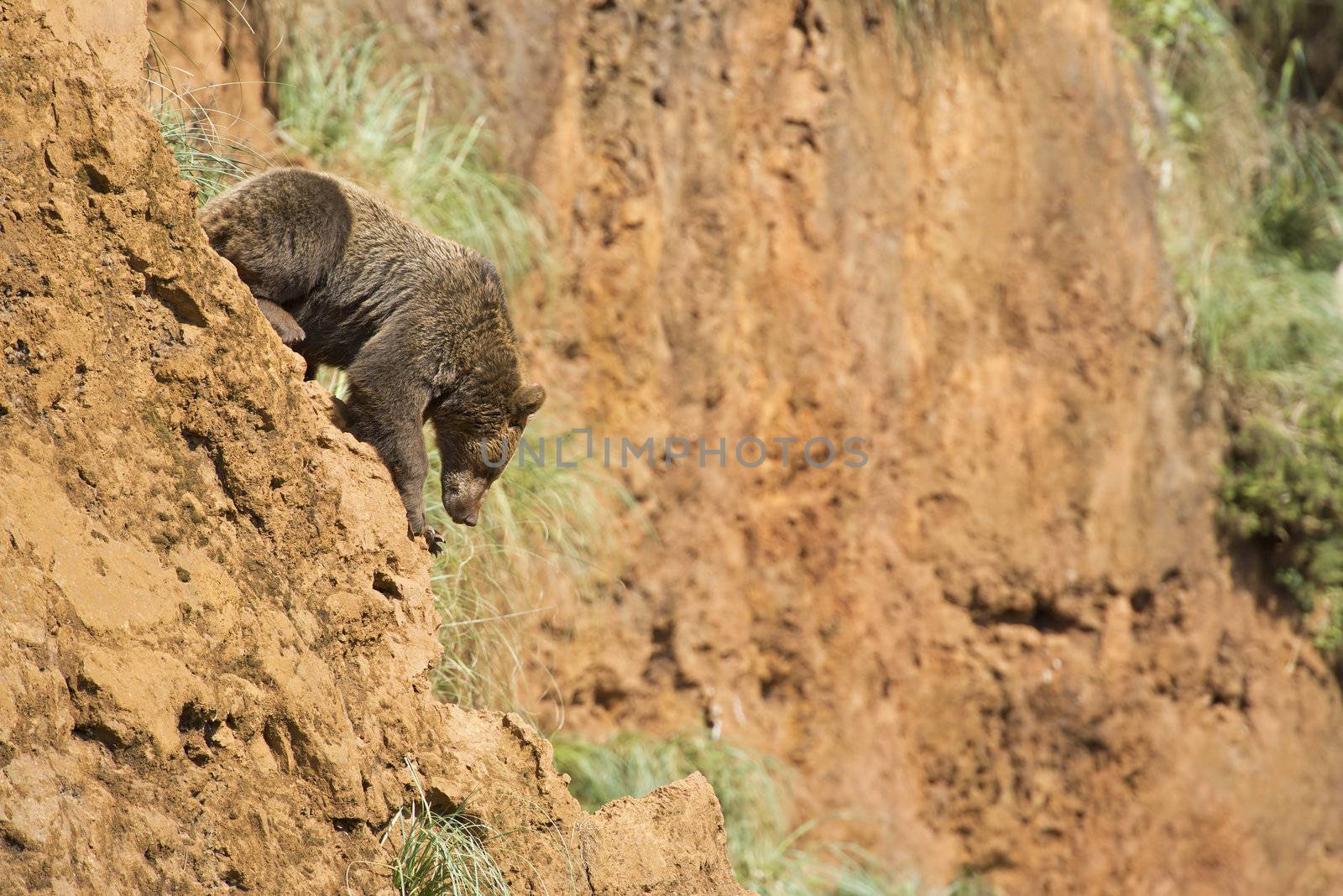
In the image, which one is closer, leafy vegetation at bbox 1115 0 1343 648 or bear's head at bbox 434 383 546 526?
bear's head at bbox 434 383 546 526

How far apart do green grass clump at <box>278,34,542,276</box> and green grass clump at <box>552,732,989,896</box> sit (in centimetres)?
264

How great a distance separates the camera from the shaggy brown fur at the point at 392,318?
4082 millimetres

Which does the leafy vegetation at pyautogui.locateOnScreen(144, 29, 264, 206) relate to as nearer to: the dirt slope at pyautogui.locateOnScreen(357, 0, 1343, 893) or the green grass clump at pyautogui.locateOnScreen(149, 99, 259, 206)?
the green grass clump at pyautogui.locateOnScreen(149, 99, 259, 206)

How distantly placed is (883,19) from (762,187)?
1.48m

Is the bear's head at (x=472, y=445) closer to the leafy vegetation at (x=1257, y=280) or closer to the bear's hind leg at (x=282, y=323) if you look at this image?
the bear's hind leg at (x=282, y=323)

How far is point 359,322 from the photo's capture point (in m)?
4.46

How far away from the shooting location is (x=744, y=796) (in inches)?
276

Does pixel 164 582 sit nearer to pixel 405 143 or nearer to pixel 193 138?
pixel 193 138

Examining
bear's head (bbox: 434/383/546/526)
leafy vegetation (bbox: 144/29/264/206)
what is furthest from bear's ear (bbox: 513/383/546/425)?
leafy vegetation (bbox: 144/29/264/206)

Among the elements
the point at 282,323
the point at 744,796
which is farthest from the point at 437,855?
the point at 744,796

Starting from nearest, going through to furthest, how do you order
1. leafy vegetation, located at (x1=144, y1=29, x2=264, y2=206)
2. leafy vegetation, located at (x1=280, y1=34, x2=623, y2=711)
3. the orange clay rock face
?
the orange clay rock face, leafy vegetation, located at (x1=144, y1=29, x2=264, y2=206), leafy vegetation, located at (x1=280, y1=34, x2=623, y2=711)

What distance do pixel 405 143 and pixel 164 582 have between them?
4.24 meters

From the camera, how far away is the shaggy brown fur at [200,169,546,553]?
408cm

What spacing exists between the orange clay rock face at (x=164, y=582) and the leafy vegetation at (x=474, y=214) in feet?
5.66
